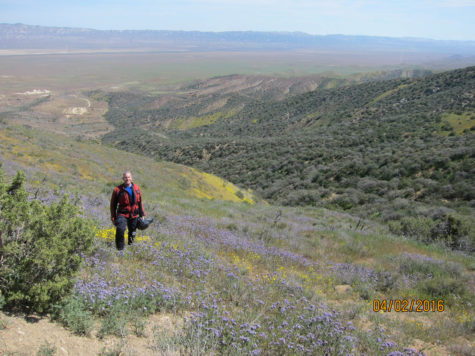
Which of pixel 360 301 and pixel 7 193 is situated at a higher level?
pixel 7 193

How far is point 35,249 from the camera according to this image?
114 inches

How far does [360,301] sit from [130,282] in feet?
11.6

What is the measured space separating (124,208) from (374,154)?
23000 mm

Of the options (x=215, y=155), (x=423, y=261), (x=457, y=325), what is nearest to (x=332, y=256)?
(x=423, y=261)

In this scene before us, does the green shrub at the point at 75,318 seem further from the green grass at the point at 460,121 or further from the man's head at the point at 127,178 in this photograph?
the green grass at the point at 460,121

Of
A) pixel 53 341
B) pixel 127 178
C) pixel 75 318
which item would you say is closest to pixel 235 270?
pixel 127 178

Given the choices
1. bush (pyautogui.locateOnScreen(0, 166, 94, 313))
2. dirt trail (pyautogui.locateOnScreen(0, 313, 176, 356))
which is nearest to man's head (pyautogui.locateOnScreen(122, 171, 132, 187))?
bush (pyautogui.locateOnScreen(0, 166, 94, 313))

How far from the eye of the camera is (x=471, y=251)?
8.50 meters

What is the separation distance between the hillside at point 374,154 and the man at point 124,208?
922 centimetres

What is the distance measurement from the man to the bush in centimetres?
158

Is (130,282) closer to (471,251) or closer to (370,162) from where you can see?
(471,251)
